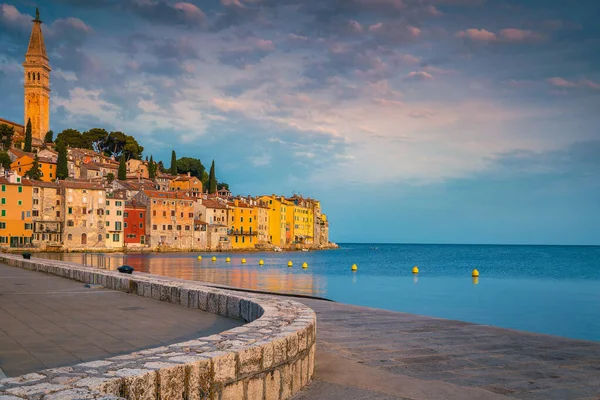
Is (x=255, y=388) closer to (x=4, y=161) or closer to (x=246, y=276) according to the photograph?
(x=246, y=276)

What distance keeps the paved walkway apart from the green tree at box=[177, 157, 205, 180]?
160 metres

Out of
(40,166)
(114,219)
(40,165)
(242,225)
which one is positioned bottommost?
(242,225)

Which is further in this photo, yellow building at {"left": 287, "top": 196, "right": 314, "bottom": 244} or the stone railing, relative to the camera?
yellow building at {"left": 287, "top": 196, "right": 314, "bottom": 244}

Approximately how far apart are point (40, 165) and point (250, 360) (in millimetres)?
125450

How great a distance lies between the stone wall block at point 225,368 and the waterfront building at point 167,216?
113029 millimetres

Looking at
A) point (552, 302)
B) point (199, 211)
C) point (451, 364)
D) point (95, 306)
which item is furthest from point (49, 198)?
point (451, 364)

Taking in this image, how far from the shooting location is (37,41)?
173250 mm

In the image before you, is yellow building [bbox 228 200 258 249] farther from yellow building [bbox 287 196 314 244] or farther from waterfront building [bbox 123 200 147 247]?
waterfront building [bbox 123 200 147 247]

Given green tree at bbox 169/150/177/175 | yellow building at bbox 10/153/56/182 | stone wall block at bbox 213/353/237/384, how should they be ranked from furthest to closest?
1. green tree at bbox 169/150/177/175
2. yellow building at bbox 10/153/56/182
3. stone wall block at bbox 213/353/237/384

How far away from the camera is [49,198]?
9975cm

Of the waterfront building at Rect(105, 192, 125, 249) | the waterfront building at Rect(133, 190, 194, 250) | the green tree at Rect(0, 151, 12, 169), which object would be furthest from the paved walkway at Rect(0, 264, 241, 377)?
the green tree at Rect(0, 151, 12, 169)

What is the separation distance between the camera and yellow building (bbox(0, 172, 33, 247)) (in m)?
91.8

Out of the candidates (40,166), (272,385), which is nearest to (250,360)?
(272,385)

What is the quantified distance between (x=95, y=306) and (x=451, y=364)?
304 inches
